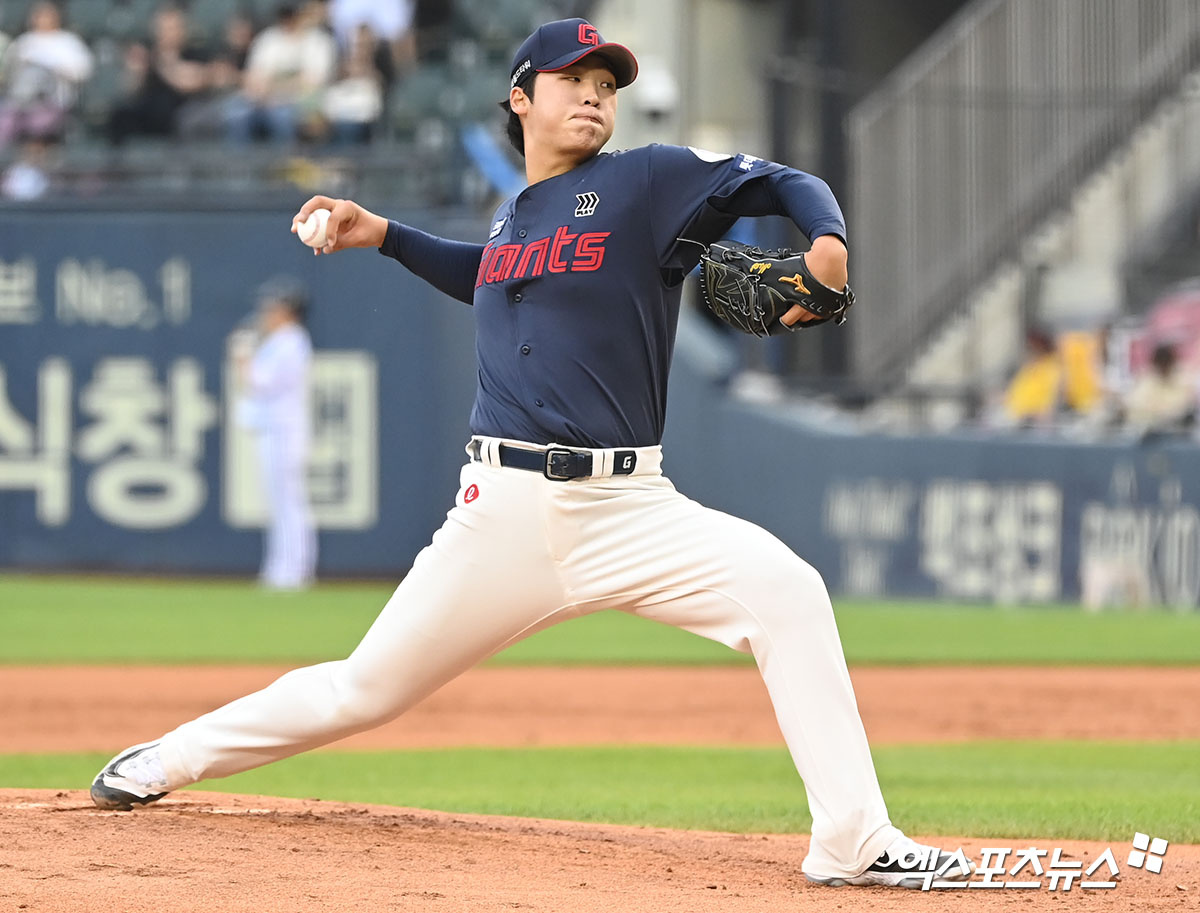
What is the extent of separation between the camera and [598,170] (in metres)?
4.33

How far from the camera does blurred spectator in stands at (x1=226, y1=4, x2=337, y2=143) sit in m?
15.3

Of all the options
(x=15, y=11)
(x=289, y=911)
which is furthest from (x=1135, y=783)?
(x=15, y=11)

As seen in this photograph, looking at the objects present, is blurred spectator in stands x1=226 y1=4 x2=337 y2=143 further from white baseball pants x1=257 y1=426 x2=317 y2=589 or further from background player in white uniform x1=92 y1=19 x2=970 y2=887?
background player in white uniform x1=92 y1=19 x2=970 y2=887

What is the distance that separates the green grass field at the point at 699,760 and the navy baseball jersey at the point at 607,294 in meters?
1.64

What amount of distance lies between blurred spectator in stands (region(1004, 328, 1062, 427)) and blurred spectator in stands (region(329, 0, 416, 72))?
583 cm

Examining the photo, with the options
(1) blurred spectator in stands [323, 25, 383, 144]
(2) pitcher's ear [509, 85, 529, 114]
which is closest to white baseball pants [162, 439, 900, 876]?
(2) pitcher's ear [509, 85, 529, 114]

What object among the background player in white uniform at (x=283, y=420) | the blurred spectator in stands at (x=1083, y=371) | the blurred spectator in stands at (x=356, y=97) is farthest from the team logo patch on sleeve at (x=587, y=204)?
the blurred spectator in stands at (x=356, y=97)

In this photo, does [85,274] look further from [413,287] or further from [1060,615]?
[1060,615]

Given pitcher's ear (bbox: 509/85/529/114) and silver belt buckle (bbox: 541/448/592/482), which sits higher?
pitcher's ear (bbox: 509/85/529/114)

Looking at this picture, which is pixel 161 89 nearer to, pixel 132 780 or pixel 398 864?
pixel 132 780

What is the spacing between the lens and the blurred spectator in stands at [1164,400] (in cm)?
1270

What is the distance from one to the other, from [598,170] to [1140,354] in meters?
10.6

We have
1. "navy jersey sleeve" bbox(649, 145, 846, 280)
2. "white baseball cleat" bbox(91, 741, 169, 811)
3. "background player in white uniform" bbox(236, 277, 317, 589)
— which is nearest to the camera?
"navy jersey sleeve" bbox(649, 145, 846, 280)

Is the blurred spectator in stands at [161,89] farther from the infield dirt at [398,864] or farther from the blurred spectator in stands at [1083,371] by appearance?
the infield dirt at [398,864]
